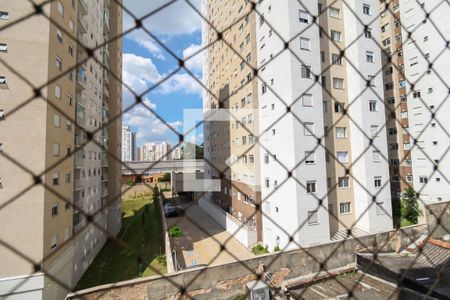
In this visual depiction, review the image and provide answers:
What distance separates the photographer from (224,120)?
8875mm

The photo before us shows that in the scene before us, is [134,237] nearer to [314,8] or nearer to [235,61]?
Answer: [235,61]

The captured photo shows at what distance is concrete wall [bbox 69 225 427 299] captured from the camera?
7.93 feet

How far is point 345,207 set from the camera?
548 centimetres

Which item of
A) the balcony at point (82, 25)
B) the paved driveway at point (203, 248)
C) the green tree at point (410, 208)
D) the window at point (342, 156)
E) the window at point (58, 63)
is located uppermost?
the balcony at point (82, 25)

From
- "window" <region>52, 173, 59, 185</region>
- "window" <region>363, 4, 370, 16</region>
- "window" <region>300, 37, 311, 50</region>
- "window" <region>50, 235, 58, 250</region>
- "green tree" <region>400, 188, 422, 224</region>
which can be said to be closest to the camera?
"window" <region>50, 235, 58, 250</region>

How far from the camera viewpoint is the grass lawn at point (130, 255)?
5.22m

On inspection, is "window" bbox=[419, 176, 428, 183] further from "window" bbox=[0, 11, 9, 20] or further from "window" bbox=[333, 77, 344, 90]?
"window" bbox=[0, 11, 9, 20]

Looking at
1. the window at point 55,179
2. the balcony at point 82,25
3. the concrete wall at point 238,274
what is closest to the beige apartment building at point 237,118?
the concrete wall at point 238,274

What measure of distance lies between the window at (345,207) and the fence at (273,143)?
0.10 ft

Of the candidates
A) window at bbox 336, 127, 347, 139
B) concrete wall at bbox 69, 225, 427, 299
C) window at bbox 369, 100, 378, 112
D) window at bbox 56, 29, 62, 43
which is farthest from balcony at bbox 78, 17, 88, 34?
window at bbox 369, 100, 378, 112

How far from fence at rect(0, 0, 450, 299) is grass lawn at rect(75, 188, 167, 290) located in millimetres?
339

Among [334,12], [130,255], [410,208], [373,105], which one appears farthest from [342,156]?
[130,255]

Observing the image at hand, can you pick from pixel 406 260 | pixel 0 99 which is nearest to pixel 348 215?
pixel 406 260

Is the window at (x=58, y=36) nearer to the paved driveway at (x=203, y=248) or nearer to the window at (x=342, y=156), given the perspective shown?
the paved driveway at (x=203, y=248)
